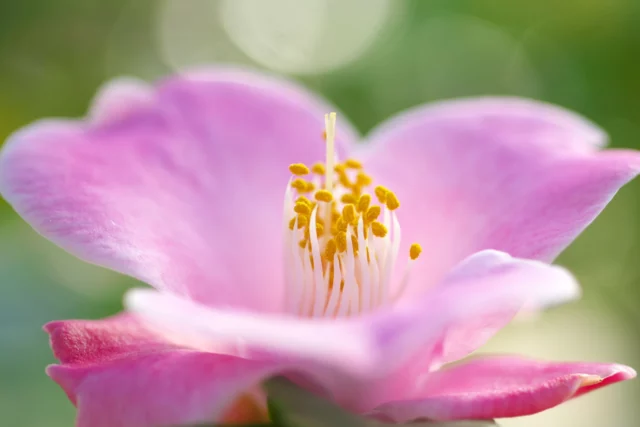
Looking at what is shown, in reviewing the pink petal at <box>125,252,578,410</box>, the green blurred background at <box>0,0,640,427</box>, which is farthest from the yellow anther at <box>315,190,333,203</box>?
the green blurred background at <box>0,0,640,427</box>

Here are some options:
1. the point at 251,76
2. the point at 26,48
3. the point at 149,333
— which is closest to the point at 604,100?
the point at 251,76

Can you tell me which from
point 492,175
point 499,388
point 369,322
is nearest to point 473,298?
point 369,322

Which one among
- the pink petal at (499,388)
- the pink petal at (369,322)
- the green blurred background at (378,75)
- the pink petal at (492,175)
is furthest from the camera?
the green blurred background at (378,75)

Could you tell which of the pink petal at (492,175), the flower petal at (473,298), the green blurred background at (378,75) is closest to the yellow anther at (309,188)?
the pink petal at (492,175)

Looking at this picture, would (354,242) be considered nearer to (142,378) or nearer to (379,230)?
(379,230)

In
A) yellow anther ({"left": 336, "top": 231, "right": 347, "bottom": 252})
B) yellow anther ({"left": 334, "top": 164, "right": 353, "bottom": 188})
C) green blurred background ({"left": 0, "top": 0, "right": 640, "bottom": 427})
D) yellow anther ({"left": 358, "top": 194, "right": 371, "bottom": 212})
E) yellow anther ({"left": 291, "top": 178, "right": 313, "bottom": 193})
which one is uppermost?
green blurred background ({"left": 0, "top": 0, "right": 640, "bottom": 427})

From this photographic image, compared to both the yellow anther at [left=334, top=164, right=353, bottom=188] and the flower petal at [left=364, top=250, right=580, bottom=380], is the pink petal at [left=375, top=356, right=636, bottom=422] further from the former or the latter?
the yellow anther at [left=334, top=164, right=353, bottom=188]

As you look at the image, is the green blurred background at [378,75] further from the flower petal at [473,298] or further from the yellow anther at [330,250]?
the flower petal at [473,298]
